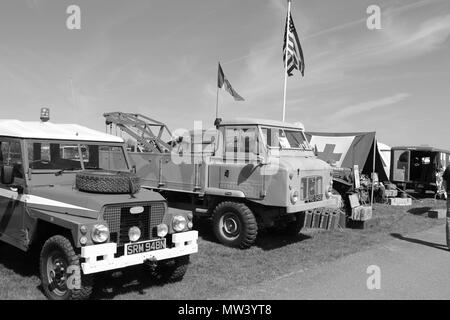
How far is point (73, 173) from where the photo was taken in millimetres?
5793

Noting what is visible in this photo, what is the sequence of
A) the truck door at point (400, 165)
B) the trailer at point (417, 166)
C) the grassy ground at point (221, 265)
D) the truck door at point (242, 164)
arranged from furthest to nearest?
the truck door at point (400, 165) → the trailer at point (417, 166) → the truck door at point (242, 164) → the grassy ground at point (221, 265)

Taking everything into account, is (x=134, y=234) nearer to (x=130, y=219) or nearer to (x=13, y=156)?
(x=130, y=219)

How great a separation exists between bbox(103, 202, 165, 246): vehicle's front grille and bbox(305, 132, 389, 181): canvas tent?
11.2m

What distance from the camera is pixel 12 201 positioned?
18.3ft

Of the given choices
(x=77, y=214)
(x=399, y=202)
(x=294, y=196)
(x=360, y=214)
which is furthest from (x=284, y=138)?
(x=399, y=202)

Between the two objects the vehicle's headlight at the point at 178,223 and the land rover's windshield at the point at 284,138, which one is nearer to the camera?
the vehicle's headlight at the point at 178,223

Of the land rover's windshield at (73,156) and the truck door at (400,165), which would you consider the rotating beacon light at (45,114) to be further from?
the truck door at (400,165)

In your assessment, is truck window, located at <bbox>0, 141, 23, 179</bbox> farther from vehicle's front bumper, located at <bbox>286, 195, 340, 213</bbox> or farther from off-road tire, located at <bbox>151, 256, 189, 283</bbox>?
vehicle's front bumper, located at <bbox>286, 195, 340, 213</bbox>

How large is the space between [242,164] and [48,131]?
3.70m

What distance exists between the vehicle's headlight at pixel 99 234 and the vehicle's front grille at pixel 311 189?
4.36 meters

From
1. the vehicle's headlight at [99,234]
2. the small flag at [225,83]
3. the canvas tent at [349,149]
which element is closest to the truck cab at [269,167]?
the vehicle's headlight at [99,234]

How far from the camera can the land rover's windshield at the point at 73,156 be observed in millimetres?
5578
